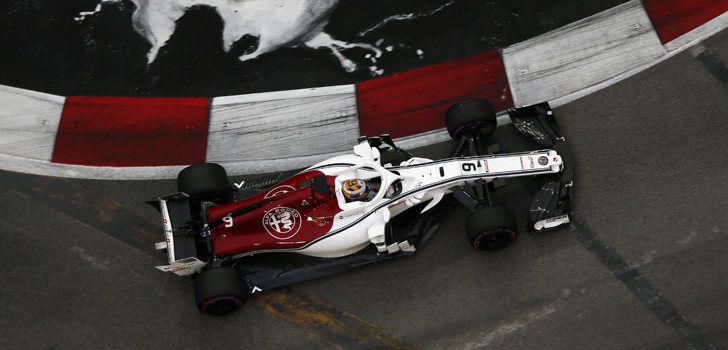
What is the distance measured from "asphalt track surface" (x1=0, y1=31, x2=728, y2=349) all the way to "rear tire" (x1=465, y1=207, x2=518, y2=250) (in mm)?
377

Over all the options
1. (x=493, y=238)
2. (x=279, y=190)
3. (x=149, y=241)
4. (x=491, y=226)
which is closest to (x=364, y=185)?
(x=279, y=190)

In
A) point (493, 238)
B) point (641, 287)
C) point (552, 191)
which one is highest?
point (552, 191)

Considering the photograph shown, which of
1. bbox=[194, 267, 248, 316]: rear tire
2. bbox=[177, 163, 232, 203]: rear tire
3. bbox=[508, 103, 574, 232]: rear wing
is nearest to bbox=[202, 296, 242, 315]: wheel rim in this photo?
bbox=[194, 267, 248, 316]: rear tire

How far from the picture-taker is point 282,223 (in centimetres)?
792

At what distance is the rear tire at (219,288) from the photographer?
7707 millimetres

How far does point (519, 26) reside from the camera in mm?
9172

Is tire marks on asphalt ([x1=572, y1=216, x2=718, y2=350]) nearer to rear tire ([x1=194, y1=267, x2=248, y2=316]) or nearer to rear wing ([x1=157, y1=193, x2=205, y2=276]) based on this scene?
rear tire ([x1=194, y1=267, x2=248, y2=316])

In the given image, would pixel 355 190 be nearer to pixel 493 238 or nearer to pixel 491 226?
pixel 491 226

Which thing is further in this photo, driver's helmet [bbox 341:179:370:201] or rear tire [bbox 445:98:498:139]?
rear tire [bbox 445:98:498:139]

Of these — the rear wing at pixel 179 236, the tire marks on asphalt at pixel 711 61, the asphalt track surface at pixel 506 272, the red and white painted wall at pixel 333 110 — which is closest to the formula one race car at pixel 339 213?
the rear wing at pixel 179 236

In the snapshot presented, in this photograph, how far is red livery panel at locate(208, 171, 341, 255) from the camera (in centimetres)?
788

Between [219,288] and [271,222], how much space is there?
30.7 inches

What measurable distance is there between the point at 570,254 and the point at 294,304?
8.98 feet

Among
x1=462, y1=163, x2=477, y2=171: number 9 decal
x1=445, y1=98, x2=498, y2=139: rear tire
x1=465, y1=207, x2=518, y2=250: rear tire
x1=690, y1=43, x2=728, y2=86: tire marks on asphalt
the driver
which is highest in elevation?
x1=690, y1=43, x2=728, y2=86: tire marks on asphalt
